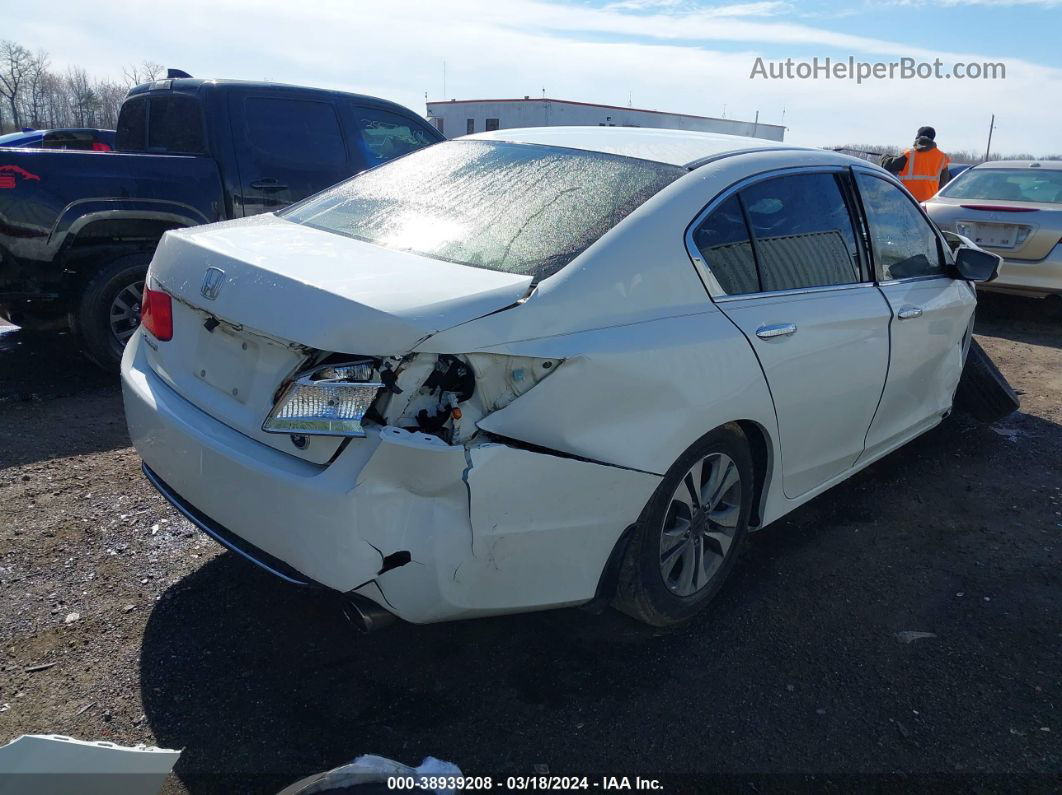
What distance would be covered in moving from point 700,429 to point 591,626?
0.88 metres

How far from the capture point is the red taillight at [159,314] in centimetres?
282

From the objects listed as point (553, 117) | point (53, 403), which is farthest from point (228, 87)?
point (553, 117)

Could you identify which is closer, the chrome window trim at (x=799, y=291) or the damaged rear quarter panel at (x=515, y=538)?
the damaged rear quarter panel at (x=515, y=538)

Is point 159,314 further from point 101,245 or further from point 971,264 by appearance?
point 971,264

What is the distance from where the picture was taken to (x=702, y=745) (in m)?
2.45

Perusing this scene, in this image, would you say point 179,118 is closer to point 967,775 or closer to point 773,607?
point 773,607

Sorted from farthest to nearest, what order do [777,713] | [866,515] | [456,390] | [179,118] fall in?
[179,118]
[866,515]
[777,713]
[456,390]

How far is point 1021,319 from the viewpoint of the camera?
351 inches

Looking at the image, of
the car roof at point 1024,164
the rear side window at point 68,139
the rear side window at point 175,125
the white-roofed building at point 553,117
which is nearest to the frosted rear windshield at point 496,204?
the rear side window at point 175,125

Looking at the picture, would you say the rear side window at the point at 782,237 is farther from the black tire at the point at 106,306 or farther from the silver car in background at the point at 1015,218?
the silver car in background at the point at 1015,218

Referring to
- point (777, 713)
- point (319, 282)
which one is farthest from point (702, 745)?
point (319, 282)

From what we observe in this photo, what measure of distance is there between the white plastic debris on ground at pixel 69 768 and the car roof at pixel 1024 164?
10303mm

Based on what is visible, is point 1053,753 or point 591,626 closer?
point 1053,753

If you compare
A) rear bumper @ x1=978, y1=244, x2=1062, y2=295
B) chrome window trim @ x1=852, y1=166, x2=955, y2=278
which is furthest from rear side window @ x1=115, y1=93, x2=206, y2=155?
rear bumper @ x1=978, y1=244, x2=1062, y2=295
